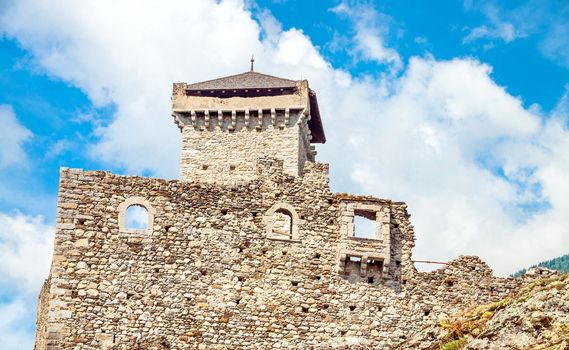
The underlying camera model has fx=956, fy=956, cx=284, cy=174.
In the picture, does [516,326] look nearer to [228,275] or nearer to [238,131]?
[228,275]

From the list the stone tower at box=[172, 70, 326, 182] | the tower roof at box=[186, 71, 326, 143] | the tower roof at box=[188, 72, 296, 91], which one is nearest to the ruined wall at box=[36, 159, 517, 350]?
the stone tower at box=[172, 70, 326, 182]

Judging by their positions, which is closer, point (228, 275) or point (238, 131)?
point (228, 275)

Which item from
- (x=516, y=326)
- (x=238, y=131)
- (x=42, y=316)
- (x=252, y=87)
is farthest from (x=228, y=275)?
(x=252, y=87)

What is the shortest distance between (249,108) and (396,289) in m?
15.0

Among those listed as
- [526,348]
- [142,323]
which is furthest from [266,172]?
[526,348]

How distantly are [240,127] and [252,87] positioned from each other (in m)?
1.89

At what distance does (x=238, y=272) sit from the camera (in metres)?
27.4

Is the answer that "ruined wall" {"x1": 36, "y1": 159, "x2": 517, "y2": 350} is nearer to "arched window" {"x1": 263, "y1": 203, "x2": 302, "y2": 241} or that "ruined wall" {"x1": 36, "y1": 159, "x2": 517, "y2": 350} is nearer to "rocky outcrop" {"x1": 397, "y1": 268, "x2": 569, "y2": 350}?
"arched window" {"x1": 263, "y1": 203, "x2": 302, "y2": 241}

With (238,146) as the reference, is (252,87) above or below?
above

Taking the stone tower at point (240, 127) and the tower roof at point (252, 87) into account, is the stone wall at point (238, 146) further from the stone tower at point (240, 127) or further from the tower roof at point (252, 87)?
the tower roof at point (252, 87)

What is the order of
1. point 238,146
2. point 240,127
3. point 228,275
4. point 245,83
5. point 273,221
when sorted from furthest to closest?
point 245,83
point 240,127
point 238,146
point 273,221
point 228,275

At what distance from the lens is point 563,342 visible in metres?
18.4

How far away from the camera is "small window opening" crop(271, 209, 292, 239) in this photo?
93.4 feet

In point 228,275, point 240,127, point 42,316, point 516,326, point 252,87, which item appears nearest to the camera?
point 516,326
